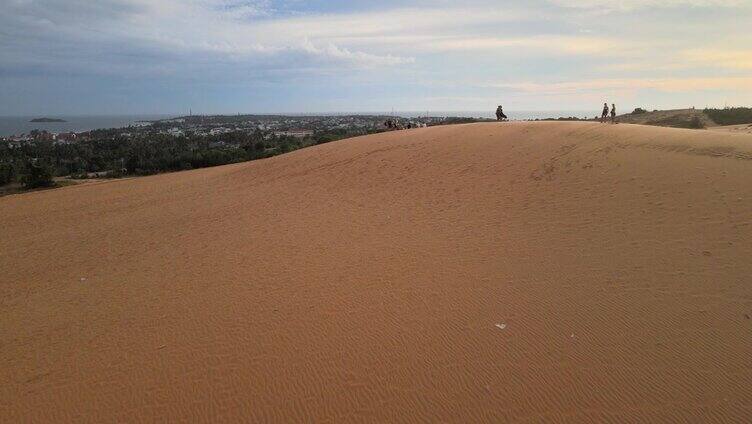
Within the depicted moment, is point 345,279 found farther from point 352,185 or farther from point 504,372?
point 352,185

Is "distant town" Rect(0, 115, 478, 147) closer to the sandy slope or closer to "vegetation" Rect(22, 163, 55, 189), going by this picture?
the sandy slope

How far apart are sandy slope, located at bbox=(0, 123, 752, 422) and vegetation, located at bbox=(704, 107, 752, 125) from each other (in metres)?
21.5

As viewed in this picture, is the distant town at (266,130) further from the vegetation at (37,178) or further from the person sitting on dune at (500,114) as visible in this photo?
the vegetation at (37,178)

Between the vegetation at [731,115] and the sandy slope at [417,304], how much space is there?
846 inches

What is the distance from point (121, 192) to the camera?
17.9 metres

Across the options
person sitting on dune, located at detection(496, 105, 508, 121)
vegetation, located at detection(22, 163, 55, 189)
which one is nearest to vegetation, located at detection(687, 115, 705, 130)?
person sitting on dune, located at detection(496, 105, 508, 121)

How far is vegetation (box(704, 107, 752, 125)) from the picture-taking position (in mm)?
28141

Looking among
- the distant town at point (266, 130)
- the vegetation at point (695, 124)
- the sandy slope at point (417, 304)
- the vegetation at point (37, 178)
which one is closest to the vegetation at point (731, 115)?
the vegetation at point (695, 124)

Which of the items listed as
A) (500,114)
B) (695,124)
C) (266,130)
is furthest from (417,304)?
(266,130)

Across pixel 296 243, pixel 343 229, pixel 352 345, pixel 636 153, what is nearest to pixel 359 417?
pixel 352 345

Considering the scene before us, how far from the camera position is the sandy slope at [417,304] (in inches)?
159

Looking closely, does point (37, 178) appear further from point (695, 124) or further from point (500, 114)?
point (695, 124)

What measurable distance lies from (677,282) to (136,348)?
6.87 metres

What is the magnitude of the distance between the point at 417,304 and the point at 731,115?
34172 millimetres
